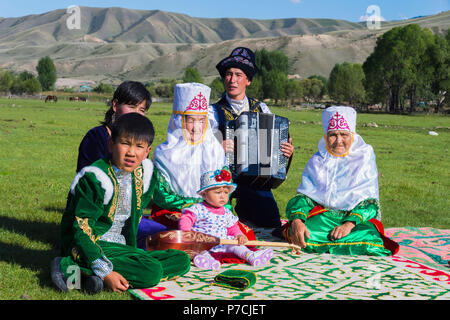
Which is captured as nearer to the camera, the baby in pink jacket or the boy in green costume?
the boy in green costume

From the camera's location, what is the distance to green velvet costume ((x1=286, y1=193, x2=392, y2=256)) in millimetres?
6746

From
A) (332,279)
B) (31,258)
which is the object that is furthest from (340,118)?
(31,258)

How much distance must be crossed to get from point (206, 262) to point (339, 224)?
207cm

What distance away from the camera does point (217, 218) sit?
6324mm

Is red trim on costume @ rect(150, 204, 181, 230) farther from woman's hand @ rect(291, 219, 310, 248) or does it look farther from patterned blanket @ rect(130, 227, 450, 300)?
woman's hand @ rect(291, 219, 310, 248)

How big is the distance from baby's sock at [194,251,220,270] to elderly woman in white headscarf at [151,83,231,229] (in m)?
0.72

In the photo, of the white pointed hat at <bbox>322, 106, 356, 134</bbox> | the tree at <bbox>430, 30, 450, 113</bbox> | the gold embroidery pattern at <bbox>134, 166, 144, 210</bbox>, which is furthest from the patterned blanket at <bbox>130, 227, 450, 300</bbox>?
the tree at <bbox>430, 30, 450, 113</bbox>

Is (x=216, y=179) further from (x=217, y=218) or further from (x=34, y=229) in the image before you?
(x=34, y=229)

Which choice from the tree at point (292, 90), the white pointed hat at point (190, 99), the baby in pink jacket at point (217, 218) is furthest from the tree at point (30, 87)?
the baby in pink jacket at point (217, 218)

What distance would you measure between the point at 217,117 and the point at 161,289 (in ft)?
10.7

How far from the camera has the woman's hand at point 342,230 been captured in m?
6.71

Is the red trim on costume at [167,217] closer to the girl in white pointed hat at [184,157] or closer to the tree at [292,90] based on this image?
the girl in white pointed hat at [184,157]

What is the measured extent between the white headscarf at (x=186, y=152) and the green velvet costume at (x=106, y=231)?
1168 mm

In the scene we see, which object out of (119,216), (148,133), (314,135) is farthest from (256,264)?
(314,135)
